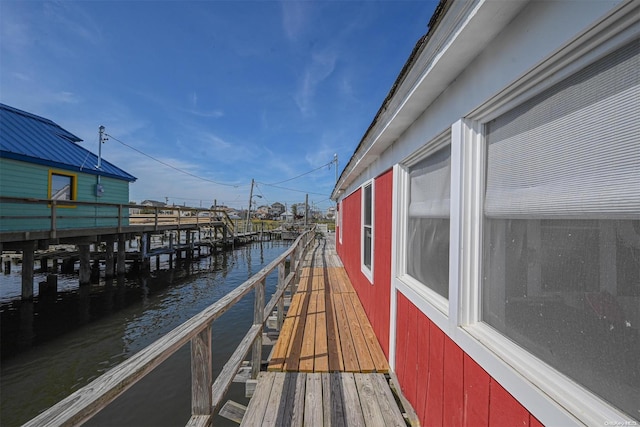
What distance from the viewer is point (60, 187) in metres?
10.8

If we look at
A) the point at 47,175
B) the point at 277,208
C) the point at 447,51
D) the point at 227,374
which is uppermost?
the point at 277,208

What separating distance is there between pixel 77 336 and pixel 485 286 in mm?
9171

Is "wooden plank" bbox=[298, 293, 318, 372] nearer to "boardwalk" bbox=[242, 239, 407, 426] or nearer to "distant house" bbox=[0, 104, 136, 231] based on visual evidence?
"boardwalk" bbox=[242, 239, 407, 426]

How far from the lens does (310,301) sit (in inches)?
207

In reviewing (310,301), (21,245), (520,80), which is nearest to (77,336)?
(21,245)

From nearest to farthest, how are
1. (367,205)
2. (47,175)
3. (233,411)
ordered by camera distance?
(233,411)
(367,205)
(47,175)

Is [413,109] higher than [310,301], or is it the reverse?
[413,109]

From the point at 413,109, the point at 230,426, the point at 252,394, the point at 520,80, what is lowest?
the point at 230,426

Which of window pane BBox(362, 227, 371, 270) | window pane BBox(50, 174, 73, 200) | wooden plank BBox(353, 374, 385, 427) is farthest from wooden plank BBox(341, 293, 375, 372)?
window pane BBox(50, 174, 73, 200)

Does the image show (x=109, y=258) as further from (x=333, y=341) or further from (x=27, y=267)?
(x=333, y=341)

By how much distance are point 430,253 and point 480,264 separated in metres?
0.64

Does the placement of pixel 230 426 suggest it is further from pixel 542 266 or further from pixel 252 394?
pixel 542 266

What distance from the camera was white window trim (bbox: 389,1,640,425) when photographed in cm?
85

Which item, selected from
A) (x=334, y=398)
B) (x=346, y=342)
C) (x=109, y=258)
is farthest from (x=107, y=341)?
(x=109, y=258)
